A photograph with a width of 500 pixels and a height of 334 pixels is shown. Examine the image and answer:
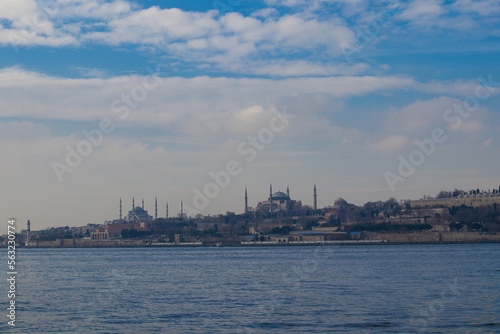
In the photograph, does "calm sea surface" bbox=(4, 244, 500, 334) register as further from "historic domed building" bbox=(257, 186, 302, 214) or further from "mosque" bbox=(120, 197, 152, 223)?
"mosque" bbox=(120, 197, 152, 223)

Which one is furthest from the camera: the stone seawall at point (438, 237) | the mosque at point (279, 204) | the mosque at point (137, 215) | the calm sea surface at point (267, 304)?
the mosque at point (137, 215)

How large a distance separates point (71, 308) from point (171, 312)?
12.4 ft

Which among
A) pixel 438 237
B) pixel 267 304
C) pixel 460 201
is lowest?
pixel 267 304

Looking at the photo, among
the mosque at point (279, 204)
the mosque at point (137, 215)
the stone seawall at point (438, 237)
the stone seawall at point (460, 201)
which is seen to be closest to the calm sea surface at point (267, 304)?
the stone seawall at point (438, 237)

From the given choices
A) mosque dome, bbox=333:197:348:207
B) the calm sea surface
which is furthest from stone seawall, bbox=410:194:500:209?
the calm sea surface

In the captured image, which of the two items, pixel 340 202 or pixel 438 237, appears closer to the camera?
pixel 438 237

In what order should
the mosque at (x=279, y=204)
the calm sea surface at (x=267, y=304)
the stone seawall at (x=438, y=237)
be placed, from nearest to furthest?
1. the calm sea surface at (x=267, y=304)
2. the stone seawall at (x=438, y=237)
3. the mosque at (x=279, y=204)

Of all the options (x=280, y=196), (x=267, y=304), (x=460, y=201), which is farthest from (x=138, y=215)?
(x=267, y=304)

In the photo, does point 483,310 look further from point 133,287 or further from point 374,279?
point 133,287

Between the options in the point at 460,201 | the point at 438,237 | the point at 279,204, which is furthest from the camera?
the point at 279,204

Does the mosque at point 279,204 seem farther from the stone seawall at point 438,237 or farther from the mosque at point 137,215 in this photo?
the stone seawall at point 438,237

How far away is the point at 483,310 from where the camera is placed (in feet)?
71.5

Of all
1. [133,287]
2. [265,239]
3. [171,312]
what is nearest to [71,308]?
[171,312]

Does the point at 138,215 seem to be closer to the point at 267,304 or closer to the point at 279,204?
the point at 279,204
